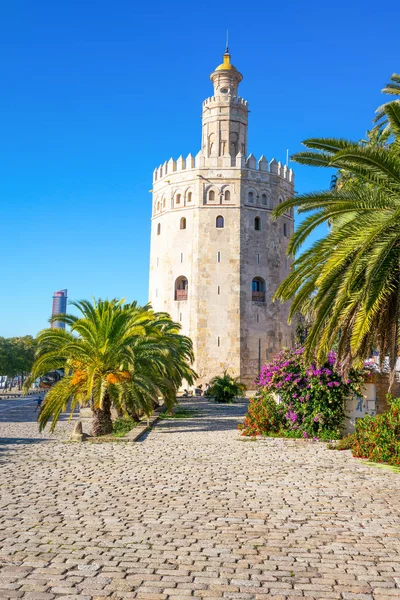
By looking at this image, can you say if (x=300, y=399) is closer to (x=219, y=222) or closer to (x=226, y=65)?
(x=219, y=222)

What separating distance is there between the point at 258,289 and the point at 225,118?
11660mm

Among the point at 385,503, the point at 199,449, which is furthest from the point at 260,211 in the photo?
the point at 385,503

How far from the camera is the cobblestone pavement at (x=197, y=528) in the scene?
388 cm

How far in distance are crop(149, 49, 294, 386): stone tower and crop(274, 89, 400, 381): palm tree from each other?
26042 mm

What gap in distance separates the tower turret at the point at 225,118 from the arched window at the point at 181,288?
8310mm

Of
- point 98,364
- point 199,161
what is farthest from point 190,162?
point 98,364

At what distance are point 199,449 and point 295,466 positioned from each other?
2.50 metres

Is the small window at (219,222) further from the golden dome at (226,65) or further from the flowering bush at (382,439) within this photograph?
the flowering bush at (382,439)

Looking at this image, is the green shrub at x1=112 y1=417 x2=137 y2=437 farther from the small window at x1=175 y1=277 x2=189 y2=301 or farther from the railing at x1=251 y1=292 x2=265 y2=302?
the railing at x1=251 y1=292 x2=265 y2=302

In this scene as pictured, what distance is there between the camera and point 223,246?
121ft

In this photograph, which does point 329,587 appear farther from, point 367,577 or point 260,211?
point 260,211

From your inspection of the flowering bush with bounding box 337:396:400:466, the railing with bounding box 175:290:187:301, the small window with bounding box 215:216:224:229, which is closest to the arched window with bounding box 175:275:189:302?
the railing with bounding box 175:290:187:301

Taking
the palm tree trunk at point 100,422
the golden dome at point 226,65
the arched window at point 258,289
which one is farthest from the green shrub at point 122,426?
the golden dome at point 226,65

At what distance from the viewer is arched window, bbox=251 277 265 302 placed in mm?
37344
